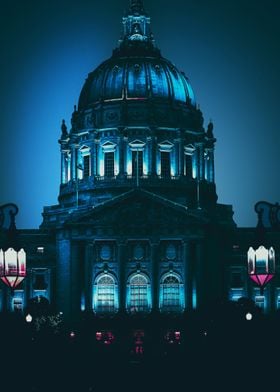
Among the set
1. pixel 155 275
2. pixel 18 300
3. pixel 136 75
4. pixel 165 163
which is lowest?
pixel 18 300

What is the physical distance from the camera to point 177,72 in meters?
147

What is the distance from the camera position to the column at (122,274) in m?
124

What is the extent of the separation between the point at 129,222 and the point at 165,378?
68.5 m

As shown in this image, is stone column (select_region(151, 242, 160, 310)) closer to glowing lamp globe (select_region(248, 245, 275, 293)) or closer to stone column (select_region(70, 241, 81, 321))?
stone column (select_region(70, 241, 81, 321))

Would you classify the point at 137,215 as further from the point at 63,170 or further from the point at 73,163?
the point at 63,170

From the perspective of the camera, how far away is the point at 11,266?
2329 inches


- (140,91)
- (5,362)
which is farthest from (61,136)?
(5,362)

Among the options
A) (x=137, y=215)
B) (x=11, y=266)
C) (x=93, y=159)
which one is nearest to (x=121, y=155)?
(x=93, y=159)

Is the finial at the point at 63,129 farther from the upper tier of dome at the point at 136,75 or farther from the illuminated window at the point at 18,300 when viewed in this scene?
the illuminated window at the point at 18,300

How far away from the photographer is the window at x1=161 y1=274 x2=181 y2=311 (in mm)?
124562

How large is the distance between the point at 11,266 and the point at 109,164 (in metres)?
81.0

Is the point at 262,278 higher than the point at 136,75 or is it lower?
lower

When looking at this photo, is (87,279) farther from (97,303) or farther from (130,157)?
(130,157)

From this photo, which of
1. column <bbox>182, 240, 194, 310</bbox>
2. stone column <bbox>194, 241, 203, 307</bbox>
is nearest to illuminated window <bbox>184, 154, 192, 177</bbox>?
stone column <bbox>194, 241, 203, 307</bbox>
